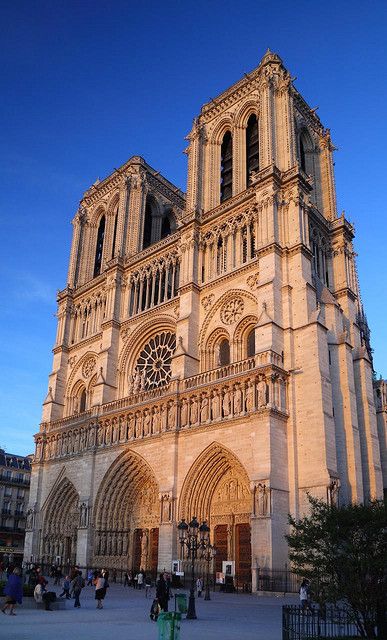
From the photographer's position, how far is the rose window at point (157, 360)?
110ft

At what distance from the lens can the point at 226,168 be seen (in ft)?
124

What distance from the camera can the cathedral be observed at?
990 inches

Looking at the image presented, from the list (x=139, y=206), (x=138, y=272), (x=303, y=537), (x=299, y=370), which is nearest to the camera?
(x=303, y=537)

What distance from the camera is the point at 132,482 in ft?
102

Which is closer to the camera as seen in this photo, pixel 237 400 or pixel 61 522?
pixel 237 400

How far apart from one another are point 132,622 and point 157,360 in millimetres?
21449

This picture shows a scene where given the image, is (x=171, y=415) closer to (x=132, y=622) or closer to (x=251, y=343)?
(x=251, y=343)

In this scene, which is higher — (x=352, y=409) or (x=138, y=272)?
(x=138, y=272)

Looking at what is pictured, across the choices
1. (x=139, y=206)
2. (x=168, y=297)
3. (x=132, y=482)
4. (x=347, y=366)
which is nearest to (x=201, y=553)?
(x=132, y=482)

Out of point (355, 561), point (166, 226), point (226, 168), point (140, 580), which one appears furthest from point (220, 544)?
point (166, 226)

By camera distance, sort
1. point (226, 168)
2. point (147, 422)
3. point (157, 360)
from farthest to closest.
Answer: point (226, 168)
point (157, 360)
point (147, 422)

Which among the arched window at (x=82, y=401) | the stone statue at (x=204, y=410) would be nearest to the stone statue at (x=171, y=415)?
the stone statue at (x=204, y=410)

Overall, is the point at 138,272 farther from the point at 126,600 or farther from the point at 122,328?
the point at 126,600

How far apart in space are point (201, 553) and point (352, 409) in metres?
9.64
